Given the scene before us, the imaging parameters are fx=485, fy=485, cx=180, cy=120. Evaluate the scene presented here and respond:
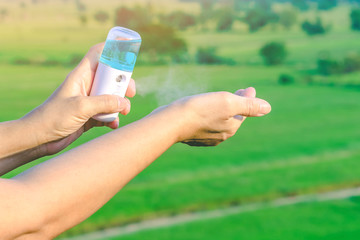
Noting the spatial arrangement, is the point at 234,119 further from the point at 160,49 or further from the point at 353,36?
the point at 353,36

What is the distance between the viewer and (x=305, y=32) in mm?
23188

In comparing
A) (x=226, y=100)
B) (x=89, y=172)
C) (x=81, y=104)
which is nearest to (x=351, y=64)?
(x=226, y=100)

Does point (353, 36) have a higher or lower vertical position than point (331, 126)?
higher

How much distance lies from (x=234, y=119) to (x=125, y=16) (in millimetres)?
16756

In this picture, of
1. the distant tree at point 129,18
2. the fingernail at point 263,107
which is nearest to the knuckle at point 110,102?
the fingernail at point 263,107

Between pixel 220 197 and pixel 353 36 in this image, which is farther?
pixel 353 36

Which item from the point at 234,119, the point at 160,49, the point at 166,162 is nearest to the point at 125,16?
the point at 160,49

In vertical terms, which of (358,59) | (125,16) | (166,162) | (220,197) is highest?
(125,16)

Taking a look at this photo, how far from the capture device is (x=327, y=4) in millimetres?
21500

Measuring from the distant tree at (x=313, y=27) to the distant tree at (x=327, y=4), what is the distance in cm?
75

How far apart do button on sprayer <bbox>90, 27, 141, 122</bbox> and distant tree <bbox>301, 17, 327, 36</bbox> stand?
21891mm

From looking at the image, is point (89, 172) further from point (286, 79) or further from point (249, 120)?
point (286, 79)

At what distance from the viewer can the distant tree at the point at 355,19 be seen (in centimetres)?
2256

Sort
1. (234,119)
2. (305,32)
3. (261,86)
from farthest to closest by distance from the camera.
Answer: (305,32) → (261,86) → (234,119)
